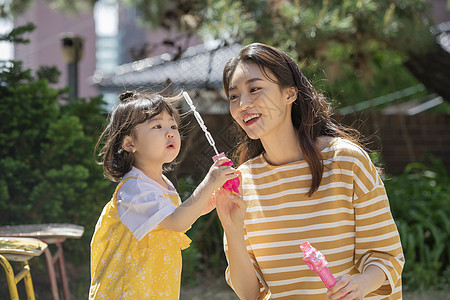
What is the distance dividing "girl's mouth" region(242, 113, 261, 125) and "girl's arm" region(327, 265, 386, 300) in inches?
22.6

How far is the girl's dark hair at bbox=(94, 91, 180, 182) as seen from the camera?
1.84 m

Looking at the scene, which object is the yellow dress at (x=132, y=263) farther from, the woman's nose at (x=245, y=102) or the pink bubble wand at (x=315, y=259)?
the pink bubble wand at (x=315, y=259)

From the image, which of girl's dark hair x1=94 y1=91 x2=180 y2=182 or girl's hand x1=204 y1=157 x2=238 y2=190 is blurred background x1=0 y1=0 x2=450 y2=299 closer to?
girl's dark hair x1=94 y1=91 x2=180 y2=182

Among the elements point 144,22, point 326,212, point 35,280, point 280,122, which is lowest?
point 35,280

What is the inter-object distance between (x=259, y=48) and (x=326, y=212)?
0.58 meters

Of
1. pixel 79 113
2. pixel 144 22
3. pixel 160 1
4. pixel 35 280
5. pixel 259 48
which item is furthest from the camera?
pixel 144 22

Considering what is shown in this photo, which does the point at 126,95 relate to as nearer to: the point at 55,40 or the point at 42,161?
the point at 42,161

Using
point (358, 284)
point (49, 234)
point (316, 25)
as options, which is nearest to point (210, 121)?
point (316, 25)

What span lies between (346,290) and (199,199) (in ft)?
1.59

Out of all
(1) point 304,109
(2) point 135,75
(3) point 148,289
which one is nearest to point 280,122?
(1) point 304,109

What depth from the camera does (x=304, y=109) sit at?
1905 mm

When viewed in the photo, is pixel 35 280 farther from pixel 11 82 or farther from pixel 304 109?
pixel 304 109

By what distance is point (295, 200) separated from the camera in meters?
1.85

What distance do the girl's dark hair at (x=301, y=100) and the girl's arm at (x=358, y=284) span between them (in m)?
0.32
